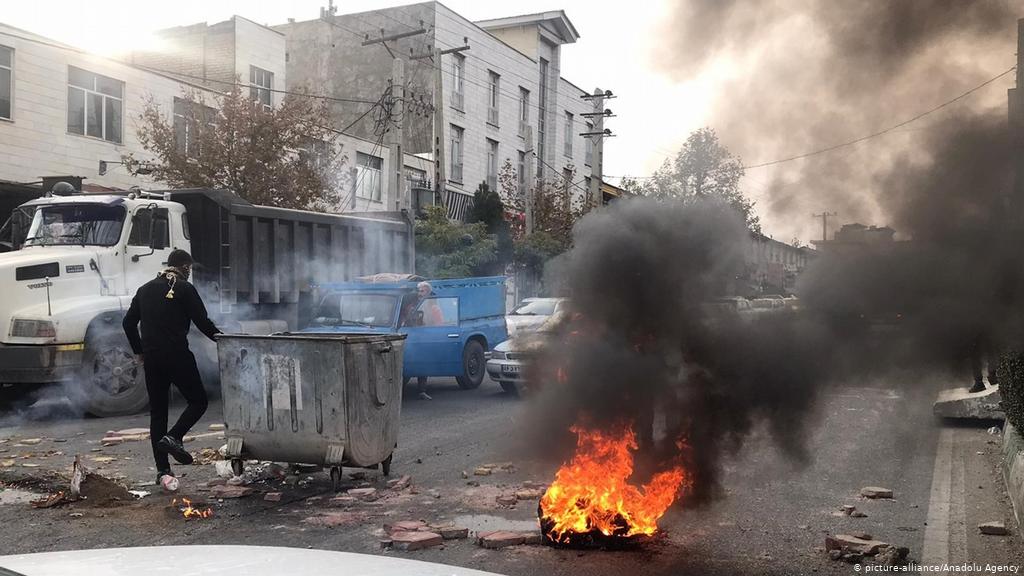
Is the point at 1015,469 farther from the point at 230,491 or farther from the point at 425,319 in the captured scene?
the point at 425,319

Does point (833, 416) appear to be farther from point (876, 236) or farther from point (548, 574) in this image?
point (548, 574)

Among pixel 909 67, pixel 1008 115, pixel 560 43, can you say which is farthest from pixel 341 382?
pixel 560 43

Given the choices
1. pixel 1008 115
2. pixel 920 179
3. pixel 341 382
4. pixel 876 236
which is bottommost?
pixel 341 382

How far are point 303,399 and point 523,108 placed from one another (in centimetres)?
3303

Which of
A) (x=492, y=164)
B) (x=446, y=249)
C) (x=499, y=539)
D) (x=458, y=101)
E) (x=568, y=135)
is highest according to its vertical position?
(x=568, y=135)

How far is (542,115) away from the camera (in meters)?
40.2

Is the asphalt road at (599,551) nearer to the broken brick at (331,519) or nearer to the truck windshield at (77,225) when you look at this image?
the broken brick at (331,519)

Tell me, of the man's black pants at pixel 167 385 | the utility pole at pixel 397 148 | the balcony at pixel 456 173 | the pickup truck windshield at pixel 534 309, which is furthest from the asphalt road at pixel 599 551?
the balcony at pixel 456 173

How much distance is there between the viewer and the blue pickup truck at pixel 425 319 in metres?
12.1

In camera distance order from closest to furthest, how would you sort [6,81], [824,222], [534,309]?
[824,222] → [534,309] → [6,81]

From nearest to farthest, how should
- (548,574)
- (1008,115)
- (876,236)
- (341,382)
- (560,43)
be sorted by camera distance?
(548,574) → (1008,115) → (876,236) → (341,382) → (560,43)

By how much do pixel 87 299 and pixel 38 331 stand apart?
0.74 m

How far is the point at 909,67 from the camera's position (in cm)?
568

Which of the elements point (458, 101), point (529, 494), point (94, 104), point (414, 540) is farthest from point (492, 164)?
point (414, 540)
